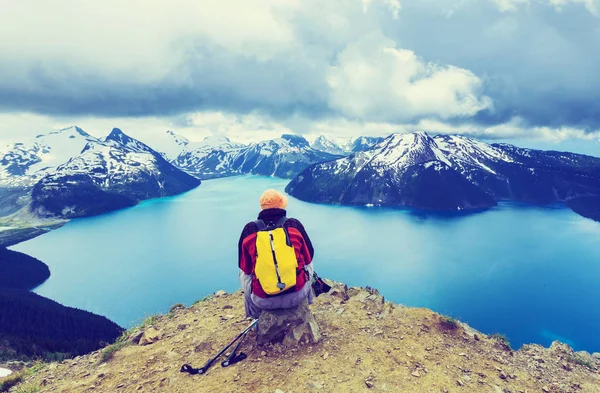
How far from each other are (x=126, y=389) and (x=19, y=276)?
17513 cm

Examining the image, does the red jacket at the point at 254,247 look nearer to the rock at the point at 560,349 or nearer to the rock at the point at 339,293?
the rock at the point at 339,293

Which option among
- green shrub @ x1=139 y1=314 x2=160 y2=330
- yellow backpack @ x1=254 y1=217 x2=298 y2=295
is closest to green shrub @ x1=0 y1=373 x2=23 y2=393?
green shrub @ x1=139 y1=314 x2=160 y2=330

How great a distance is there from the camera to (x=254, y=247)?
30.6ft

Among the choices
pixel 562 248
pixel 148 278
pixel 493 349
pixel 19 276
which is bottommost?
pixel 19 276

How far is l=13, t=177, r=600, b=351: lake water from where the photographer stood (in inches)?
3285

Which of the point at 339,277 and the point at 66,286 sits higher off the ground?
the point at 339,277

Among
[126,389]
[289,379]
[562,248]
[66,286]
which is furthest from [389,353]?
[562,248]

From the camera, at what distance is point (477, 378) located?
9.45 metres

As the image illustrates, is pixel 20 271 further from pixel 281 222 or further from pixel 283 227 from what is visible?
pixel 283 227

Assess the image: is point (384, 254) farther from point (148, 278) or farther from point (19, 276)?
point (19, 276)

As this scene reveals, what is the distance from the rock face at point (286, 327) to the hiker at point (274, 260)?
448 mm

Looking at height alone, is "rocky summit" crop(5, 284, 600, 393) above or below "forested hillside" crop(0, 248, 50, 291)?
above

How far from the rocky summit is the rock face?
0.25m

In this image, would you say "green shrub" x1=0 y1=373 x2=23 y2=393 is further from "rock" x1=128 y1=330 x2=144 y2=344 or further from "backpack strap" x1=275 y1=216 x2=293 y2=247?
"backpack strap" x1=275 y1=216 x2=293 y2=247
